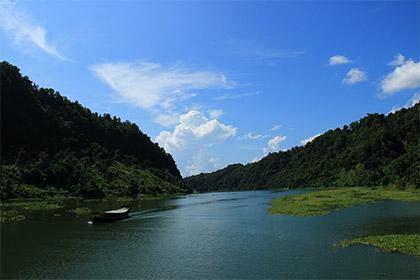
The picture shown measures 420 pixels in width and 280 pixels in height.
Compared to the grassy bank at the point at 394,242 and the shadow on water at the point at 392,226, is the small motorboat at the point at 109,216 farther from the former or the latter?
the grassy bank at the point at 394,242

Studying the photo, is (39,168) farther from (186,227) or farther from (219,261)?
(219,261)

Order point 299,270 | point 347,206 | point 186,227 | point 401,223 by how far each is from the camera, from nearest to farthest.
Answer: point 299,270 → point 401,223 → point 186,227 → point 347,206

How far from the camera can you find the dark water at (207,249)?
42.0 meters

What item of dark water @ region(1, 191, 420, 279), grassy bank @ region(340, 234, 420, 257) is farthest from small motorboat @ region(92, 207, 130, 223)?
grassy bank @ region(340, 234, 420, 257)

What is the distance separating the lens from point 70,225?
81.1 metres

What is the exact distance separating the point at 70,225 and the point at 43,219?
12.2 meters

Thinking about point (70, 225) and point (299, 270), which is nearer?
point (299, 270)

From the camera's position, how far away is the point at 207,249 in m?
54.3

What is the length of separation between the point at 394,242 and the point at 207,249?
71.3 ft

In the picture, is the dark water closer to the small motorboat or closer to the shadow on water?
the shadow on water

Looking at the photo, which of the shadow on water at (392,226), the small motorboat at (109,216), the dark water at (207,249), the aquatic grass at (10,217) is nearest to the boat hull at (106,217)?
the small motorboat at (109,216)

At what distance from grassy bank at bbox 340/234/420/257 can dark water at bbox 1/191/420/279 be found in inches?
68.0

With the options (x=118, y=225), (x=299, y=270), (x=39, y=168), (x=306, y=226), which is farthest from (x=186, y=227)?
(x=39, y=168)

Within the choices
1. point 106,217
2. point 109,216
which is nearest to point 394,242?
point 106,217
